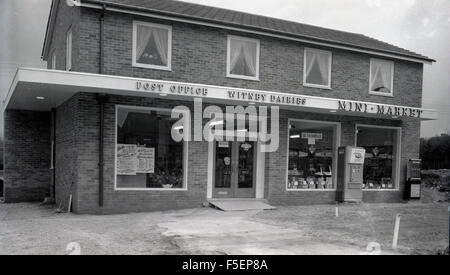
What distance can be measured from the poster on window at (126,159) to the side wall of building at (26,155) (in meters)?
5.24

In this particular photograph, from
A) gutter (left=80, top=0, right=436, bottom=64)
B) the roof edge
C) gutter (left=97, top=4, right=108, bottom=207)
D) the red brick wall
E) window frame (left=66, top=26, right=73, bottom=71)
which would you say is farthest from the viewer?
the roof edge

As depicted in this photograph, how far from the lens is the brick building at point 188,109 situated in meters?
12.3

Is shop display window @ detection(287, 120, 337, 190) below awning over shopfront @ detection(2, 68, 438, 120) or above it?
below

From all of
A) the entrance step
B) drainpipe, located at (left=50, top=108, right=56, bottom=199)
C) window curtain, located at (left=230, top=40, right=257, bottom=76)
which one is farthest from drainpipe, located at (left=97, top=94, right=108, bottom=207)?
drainpipe, located at (left=50, top=108, right=56, bottom=199)

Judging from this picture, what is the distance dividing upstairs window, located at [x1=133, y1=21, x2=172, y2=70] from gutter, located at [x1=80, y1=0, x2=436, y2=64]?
0.42 meters

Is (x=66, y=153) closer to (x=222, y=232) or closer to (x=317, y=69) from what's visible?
(x=222, y=232)

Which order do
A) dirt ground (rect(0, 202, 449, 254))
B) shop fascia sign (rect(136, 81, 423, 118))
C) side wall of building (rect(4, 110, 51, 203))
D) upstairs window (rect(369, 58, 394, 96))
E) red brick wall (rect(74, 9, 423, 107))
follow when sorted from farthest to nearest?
upstairs window (rect(369, 58, 394, 96)) < side wall of building (rect(4, 110, 51, 203)) < red brick wall (rect(74, 9, 423, 107)) < shop fascia sign (rect(136, 81, 423, 118)) < dirt ground (rect(0, 202, 449, 254))

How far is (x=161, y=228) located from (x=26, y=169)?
28.8ft

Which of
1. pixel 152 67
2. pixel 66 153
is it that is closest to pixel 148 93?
pixel 152 67

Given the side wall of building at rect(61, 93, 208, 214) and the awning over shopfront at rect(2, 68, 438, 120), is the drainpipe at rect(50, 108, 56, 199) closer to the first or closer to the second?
the awning over shopfront at rect(2, 68, 438, 120)

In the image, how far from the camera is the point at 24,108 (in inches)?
637

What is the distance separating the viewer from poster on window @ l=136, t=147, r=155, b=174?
1306cm

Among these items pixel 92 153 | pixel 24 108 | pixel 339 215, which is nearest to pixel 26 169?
pixel 24 108
